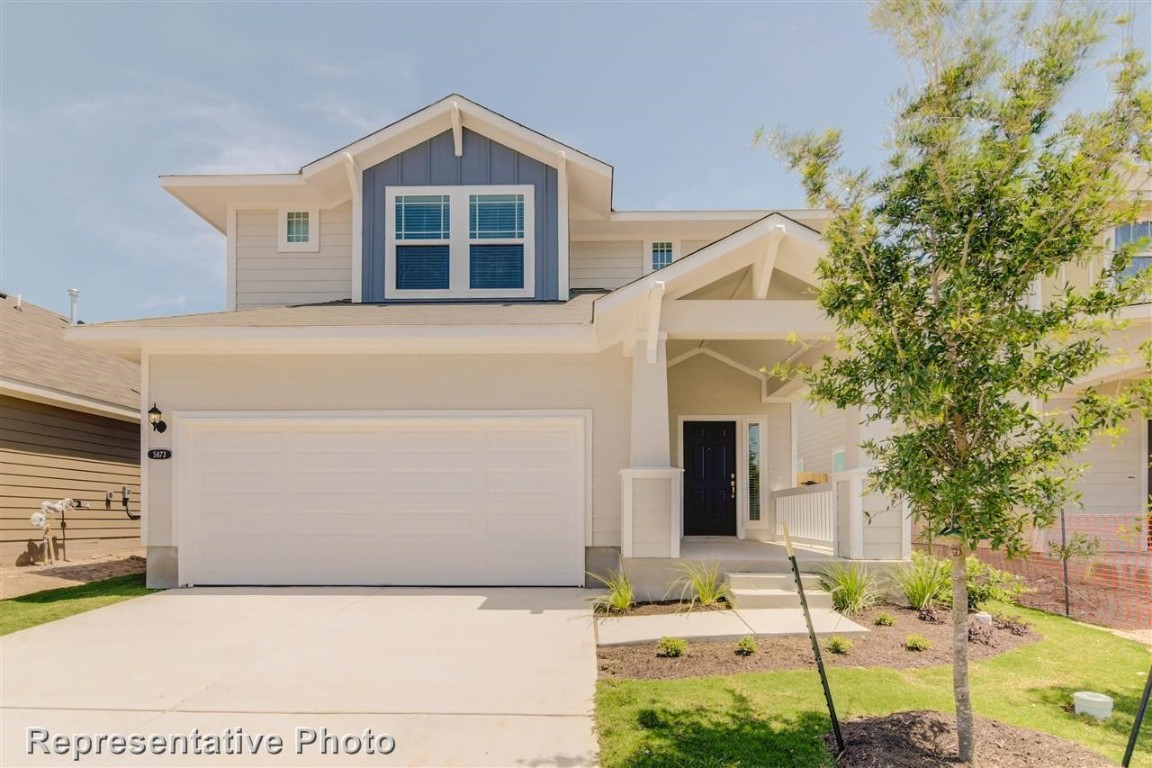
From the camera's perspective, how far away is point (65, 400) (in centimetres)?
1066

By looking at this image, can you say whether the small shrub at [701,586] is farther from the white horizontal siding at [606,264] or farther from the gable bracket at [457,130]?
the gable bracket at [457,130]

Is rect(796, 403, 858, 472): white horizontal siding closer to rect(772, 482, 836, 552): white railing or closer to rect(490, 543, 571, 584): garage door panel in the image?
rect(772, 482, 836, 552): white railing

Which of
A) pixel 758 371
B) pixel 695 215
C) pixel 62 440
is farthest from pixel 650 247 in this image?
pixel 62 440

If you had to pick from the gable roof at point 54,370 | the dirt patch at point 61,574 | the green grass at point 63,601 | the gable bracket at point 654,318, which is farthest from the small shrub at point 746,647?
the gable roof at point 54,370

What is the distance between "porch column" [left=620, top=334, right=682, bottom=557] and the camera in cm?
722

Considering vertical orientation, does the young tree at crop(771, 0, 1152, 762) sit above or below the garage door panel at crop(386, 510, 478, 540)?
above

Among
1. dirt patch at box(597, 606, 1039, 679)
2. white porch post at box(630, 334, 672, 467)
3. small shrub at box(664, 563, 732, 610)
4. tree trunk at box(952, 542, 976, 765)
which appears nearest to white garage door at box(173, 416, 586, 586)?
white porch post at box(630, 334, 672, 467)

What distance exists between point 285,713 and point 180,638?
2485 mm

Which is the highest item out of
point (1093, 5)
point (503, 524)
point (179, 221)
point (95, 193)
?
point (95, 193)

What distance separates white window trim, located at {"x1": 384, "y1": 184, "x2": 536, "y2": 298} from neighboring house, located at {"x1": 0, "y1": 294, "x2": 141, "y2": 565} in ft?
18.1

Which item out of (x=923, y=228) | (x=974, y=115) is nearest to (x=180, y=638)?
(x=923, y=228)

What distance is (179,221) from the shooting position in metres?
11.9

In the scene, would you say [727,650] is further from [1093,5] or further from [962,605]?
[1093,5]

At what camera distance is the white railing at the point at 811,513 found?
317 inches
